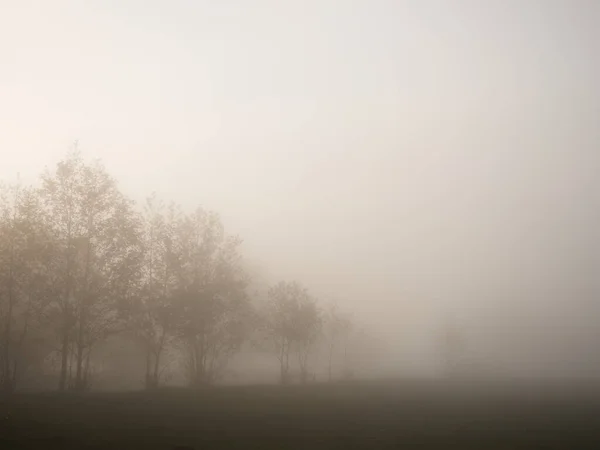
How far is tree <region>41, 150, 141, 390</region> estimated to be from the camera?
4300 cm

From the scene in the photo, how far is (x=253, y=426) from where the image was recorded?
31094 millimetres

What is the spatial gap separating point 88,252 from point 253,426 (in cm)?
2256

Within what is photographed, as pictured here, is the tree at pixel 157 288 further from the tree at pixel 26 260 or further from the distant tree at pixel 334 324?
the distant tree at pixel 334 324

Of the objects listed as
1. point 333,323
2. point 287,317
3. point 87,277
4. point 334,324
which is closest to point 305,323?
point 287,317

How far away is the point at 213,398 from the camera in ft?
153

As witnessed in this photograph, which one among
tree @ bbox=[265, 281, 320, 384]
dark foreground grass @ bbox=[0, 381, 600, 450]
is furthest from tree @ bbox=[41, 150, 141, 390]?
tree @ bbox=[265, 281, 320, 384]

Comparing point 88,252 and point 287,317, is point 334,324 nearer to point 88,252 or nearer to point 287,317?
point 287,317

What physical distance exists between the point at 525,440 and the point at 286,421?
15.1 metres

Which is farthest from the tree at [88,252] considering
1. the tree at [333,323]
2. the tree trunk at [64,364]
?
the tree at [333,323]

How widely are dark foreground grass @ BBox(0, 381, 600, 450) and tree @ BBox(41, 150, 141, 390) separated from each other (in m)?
6.98

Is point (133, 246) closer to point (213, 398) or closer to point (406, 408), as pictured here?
point (213, 398)

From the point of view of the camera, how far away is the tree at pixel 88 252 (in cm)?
4300

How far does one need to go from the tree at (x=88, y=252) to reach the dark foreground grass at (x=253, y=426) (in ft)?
22.9

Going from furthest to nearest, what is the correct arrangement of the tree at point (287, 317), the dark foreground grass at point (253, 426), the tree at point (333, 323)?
the tree at point (333, 323)
the tree at point (287, 317)
the dark foreground grass at point (253, 426)
